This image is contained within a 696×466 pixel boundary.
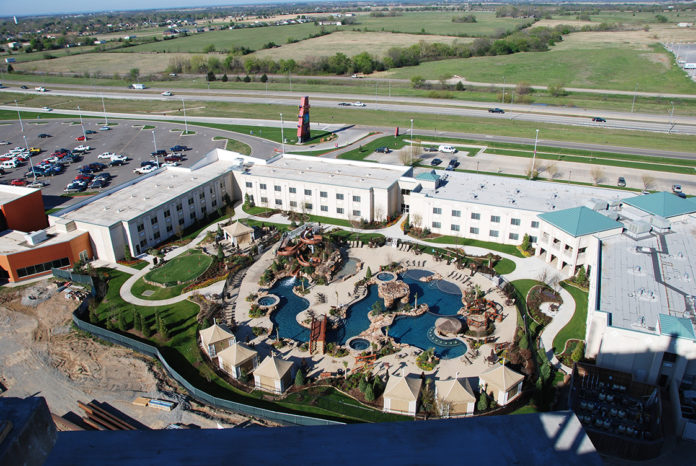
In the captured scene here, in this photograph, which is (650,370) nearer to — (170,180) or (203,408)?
(203,408)

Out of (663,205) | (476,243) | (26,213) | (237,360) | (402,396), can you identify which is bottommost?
(476,243)

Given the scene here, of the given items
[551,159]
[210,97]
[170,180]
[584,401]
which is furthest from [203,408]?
[210,97]

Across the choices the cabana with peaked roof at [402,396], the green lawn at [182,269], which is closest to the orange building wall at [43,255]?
the green lawn at [182,269]

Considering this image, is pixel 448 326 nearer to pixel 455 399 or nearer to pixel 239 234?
pixel 455 399

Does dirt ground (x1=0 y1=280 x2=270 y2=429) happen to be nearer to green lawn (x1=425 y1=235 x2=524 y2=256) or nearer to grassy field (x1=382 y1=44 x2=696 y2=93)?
green lawn (x1=425 y1=235 x2=524 y2=256)

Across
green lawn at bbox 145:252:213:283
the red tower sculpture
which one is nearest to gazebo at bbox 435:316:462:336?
green lawn at bbox 145:252:213:283

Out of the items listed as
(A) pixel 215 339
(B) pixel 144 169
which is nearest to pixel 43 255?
(A) pixel 215 339

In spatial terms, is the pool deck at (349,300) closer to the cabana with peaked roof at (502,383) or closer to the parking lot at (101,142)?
the cabana with peaked roof at (502,383)
